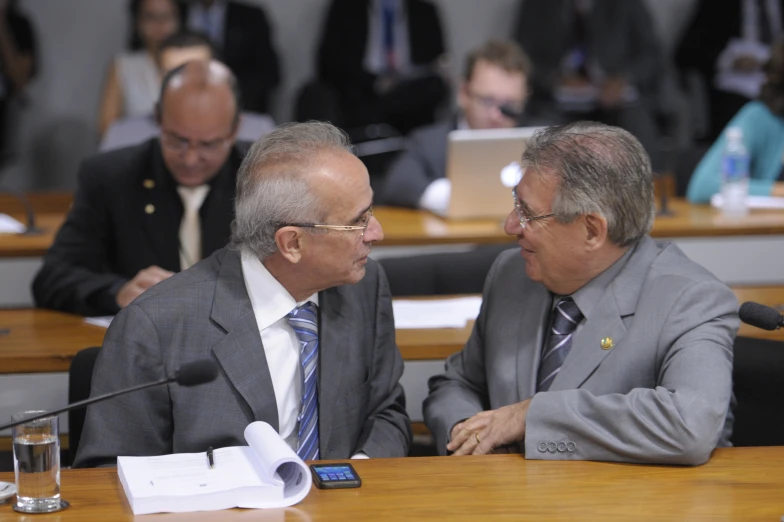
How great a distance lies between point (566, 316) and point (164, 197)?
1.54 meters

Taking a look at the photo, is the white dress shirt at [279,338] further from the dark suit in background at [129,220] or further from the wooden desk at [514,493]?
the dark suit in background at [129,220]

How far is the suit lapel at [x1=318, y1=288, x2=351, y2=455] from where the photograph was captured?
96.3 inches

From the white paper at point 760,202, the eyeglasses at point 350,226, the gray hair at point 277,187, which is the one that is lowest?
the white paper at point 760,202

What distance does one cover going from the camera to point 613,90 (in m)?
7.37

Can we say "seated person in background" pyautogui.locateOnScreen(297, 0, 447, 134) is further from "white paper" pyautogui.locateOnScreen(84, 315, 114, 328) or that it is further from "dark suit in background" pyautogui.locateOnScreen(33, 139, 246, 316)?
"white paper" pyautogui.locateOnScreen(84, 315, 114, 328)

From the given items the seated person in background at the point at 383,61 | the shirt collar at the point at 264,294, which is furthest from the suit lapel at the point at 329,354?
the seated person in background at the point at 383,61

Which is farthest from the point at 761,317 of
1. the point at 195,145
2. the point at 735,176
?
the point at 735,176

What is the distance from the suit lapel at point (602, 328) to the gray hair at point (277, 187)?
0.63 m

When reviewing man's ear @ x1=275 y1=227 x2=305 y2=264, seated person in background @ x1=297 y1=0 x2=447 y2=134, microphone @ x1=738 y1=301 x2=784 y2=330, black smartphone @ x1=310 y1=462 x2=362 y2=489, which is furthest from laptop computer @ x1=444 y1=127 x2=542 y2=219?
seated person in background @ x1=297 y1=0 x2=447 y2=134

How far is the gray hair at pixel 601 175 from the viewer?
2402 mm

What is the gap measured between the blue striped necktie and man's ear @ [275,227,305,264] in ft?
0.45

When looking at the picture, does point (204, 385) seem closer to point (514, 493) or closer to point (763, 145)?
point (514, 493)

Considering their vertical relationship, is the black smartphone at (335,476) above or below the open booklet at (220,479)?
below

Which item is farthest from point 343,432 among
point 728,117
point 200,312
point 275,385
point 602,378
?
point 728,117
